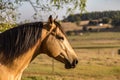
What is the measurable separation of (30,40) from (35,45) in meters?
0.12

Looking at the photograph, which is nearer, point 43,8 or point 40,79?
point 43,8

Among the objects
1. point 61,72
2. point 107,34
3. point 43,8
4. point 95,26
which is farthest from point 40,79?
point 95,26

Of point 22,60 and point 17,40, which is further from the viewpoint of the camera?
point 22,60

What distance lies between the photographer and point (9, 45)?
16.1 feet

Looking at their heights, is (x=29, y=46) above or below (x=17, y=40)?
→ below

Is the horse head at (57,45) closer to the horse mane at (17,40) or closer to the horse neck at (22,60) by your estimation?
the horse neck at (22,60)

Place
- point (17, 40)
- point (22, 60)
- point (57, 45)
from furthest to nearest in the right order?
1. point (57, 45)
2. point (22, 60)
3. point (17, 40)

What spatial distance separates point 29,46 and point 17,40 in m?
0.21

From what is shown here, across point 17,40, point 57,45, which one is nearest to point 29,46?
point 17,40

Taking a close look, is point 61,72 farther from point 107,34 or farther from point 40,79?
point 107,34

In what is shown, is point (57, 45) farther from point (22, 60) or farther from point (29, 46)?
point (22, 60)

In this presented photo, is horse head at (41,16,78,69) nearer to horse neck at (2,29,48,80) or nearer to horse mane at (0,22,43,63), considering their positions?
horse neck at (2,29,48,80)

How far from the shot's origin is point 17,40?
16.2 feet

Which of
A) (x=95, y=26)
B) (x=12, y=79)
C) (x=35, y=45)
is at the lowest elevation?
(x=95, y=26)
